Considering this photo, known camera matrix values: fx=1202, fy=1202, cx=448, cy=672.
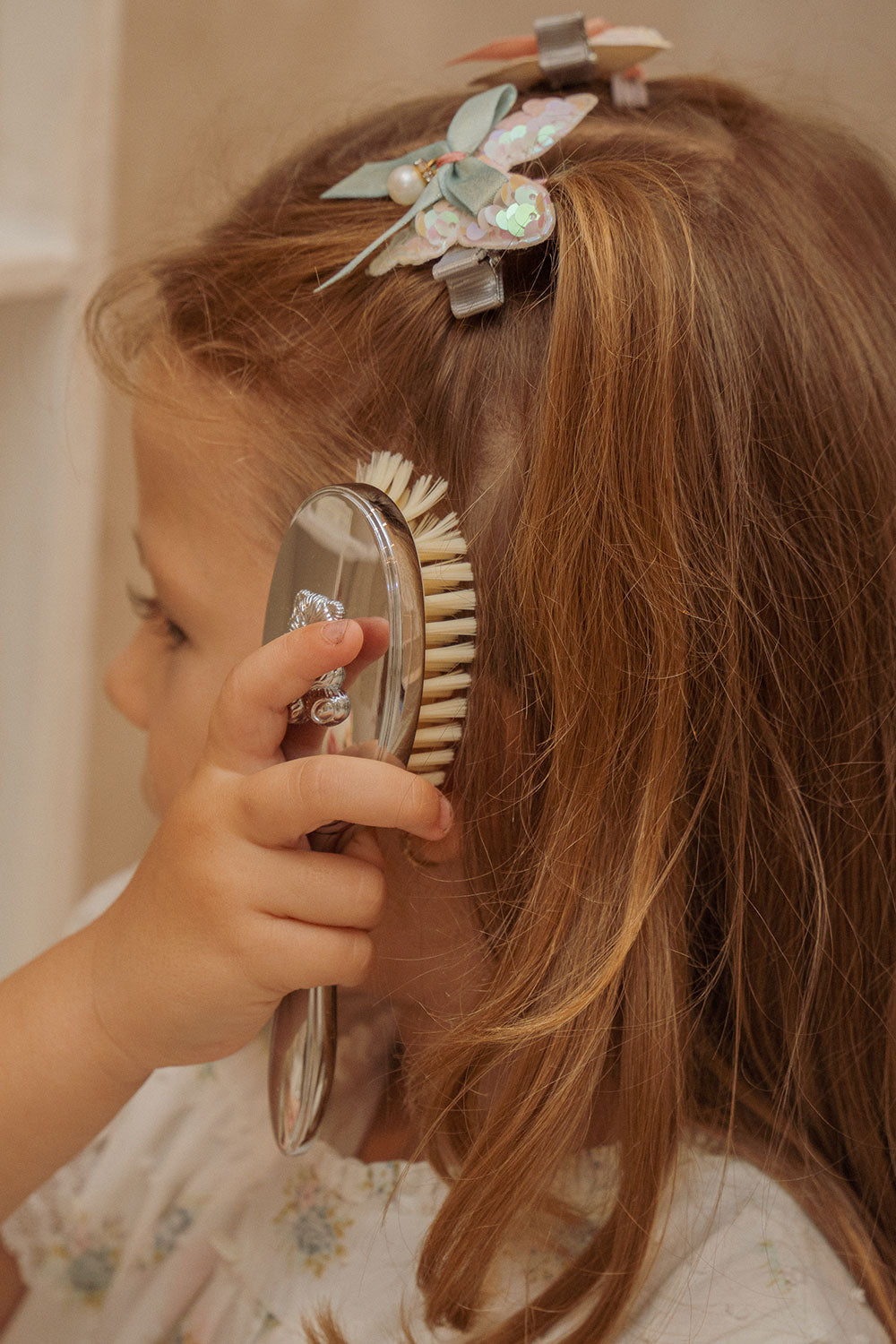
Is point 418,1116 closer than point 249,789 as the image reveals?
No

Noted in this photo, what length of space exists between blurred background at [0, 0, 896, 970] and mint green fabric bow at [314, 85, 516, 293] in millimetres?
173

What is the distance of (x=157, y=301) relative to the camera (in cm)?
62

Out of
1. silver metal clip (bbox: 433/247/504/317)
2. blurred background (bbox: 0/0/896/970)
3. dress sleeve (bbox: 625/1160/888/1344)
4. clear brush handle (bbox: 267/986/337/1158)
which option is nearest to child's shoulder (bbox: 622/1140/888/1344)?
dress sleeve (bbox: 625/1160/888/1344)

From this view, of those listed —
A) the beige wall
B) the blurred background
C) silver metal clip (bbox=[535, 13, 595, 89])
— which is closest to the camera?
silver metal clip (bbox=[535, 13, 595, 89])

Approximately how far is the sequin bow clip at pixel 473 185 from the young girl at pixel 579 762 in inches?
0.5

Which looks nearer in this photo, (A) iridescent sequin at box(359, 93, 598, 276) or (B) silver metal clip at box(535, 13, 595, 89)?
(A) iridescent sequin at box(359, 93, 598, 276)

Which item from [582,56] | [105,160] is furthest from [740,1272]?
[105,160]

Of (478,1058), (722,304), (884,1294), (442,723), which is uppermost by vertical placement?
(722,304)

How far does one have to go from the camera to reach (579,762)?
0.46m

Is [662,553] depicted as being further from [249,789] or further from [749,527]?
[249,789]

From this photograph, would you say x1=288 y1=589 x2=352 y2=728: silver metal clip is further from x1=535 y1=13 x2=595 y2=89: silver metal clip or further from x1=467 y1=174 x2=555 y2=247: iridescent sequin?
x1=535 y1=13 x2=595 y2=89: silver metal clip

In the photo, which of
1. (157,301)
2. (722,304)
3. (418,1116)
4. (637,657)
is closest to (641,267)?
(722,304)

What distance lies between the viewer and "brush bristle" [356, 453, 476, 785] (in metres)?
0.46

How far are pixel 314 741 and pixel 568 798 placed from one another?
0.10m
